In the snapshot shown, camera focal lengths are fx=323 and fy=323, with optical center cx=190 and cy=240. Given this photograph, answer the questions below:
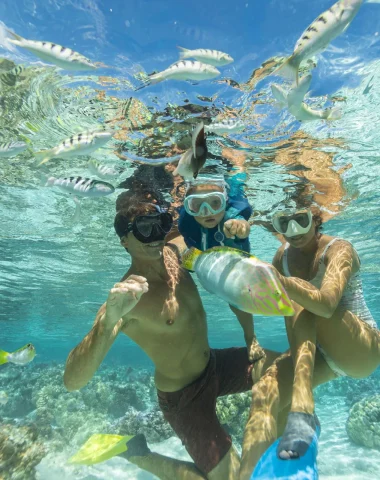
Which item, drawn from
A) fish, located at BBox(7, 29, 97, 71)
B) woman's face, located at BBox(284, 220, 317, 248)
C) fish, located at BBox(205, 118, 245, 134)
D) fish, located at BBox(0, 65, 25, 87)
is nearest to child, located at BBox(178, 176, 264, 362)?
woman's face, located at BBox(284, 220, 317, 248)

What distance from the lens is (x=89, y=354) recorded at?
12.4ft

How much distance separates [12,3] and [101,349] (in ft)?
19.3

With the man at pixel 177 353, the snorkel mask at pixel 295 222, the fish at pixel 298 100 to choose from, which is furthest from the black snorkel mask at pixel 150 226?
the fish at pixel 298 100

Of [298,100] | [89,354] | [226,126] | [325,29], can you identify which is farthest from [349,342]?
[226,126]

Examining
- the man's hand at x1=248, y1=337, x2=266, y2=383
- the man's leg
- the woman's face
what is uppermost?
the woman's face

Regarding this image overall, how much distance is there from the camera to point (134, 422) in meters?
12.5

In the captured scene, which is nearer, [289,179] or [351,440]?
[289,179]

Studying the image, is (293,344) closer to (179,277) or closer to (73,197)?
(179,277)

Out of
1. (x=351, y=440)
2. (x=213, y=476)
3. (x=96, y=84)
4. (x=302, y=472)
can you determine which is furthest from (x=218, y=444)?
(x=351, y=440)

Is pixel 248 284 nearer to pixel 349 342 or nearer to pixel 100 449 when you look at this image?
pixel 349 342

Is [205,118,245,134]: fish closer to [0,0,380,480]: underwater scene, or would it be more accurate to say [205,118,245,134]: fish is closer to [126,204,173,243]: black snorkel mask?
[0,0,380,480]: underwater scene

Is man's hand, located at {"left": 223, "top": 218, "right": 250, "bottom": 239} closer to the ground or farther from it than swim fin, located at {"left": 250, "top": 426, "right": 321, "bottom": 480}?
farther from it

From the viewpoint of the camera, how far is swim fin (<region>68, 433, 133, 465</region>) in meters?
5.52

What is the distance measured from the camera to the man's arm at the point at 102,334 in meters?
3.17
